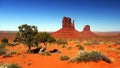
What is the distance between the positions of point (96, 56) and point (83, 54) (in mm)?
1142

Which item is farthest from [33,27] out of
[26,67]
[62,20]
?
[62,20]

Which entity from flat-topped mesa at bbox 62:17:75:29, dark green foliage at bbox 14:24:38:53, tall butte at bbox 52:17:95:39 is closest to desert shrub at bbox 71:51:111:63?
dark green foliage at bbox 14:24:38:53

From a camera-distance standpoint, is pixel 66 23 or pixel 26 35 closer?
pixel 26 35

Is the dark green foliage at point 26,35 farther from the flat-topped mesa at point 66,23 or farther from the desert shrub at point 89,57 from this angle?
the flat-topped mesa at point 66,23

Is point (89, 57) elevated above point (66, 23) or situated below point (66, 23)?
below

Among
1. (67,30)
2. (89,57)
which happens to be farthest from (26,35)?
(67,30)

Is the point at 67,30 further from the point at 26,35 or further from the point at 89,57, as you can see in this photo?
the point at 89,57

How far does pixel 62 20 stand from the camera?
351ft

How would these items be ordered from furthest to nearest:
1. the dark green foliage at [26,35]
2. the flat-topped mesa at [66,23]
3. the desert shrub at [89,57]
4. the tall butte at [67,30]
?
1. the flat-topped mesa at [66,23]
2. the tall butte at [67,30]
3. the dark green foliage at [26,35]
4. the desert shrub at [89,57]

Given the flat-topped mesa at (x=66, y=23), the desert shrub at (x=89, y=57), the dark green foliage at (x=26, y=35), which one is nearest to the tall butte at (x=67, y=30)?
the flat-topped mesa at (x=66, y=23)

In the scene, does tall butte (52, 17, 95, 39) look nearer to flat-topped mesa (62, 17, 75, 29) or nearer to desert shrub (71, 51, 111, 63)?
flat-topped mesa (62, 17, 75, 29)

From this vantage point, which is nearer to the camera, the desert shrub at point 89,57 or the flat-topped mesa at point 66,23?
the desert shrub at point 89,57

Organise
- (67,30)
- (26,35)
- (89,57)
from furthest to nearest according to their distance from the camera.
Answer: (67,30) < (26,35) < (89,57)

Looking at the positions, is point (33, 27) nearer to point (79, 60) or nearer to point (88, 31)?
point (79, 60)
